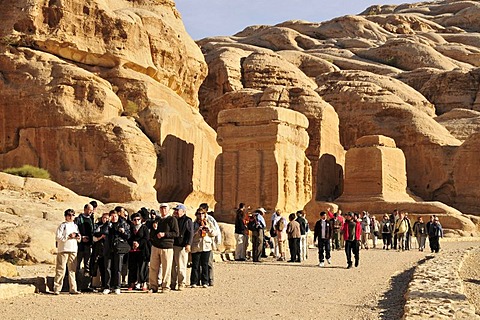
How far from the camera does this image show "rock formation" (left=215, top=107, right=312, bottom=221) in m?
24.0

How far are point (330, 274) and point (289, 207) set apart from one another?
1023cm

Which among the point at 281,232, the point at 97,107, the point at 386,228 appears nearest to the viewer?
the point at 281,232

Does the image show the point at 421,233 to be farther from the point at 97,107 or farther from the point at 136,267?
the point at 136,267

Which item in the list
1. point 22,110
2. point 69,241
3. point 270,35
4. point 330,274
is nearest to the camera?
point 69,241

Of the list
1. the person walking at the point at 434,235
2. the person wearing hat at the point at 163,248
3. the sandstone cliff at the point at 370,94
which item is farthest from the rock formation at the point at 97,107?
the person wearing hat at the point at 163,248

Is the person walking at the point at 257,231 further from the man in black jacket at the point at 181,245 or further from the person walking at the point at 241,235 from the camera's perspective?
the man in black jacket at the point at 181,245

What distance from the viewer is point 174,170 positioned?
24094 mm

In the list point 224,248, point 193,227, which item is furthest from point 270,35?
point 193,227

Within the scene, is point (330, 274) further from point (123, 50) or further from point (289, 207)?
point (123, 50)

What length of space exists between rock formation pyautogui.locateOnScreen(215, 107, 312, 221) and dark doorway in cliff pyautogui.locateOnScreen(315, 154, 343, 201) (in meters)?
7.57

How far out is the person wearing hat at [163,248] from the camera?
11250 millimetres

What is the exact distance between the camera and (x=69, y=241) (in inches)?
424

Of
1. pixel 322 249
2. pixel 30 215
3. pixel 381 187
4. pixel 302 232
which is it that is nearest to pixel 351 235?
pixel 322 249

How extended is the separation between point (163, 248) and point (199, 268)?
1096 mm
